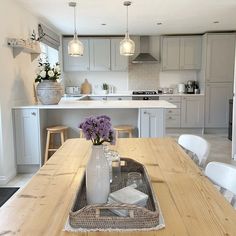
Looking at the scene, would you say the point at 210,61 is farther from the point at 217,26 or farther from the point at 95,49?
the point at 95,49

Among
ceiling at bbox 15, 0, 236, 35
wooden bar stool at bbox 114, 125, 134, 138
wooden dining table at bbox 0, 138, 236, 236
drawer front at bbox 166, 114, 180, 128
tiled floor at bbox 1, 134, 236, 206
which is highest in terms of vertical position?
ceiling at bbox 15, 0, 236, 35

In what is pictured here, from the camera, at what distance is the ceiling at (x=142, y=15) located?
3939mm

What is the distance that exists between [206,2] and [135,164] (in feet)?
10.9

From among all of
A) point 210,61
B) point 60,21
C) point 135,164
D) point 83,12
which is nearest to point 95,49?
point 60,21

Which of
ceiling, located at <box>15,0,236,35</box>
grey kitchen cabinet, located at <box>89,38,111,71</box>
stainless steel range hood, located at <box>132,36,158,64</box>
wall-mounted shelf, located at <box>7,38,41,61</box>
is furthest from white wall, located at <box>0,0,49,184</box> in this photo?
stainless steel range hood, located at <box>132,36,158,64</box>

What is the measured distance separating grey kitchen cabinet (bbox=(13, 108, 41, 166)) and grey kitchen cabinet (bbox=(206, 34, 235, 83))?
4.12 m

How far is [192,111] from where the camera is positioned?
638 cm

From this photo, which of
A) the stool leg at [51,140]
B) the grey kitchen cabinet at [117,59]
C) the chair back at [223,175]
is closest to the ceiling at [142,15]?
the grey kitchen cabinet at [117,59]

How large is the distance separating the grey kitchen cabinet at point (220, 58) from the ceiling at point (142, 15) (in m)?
0.27

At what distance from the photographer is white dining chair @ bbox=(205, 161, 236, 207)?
1.26 meters

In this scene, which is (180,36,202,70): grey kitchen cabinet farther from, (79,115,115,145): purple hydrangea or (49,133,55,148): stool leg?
(79,115,115,145): purple hydrangea

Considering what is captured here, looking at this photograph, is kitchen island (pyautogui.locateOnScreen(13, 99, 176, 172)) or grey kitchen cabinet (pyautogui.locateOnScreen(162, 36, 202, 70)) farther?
grey kitchen cabinet (pyautogui.locateOnScreen(162, 36, 202, 70))

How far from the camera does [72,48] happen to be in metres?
3.82

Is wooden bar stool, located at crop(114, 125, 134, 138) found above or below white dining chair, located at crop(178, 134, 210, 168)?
below
